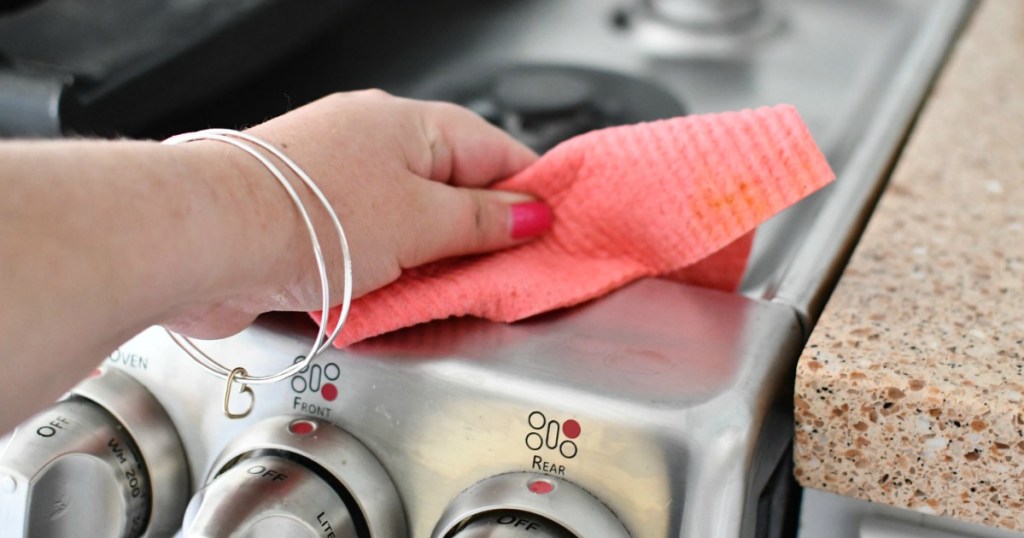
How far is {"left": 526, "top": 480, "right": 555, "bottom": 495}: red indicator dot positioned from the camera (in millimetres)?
342

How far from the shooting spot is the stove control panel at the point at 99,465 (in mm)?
381

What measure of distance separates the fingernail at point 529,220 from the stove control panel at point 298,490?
0.37 feet

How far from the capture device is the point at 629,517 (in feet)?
1.13

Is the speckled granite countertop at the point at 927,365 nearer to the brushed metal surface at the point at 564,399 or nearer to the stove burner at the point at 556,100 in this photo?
the brushed metal surface at the point at 564,399

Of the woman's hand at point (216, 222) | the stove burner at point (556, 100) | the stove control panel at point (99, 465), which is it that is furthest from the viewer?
the stove burner at point (556, 100)

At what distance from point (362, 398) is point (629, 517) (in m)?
0.10

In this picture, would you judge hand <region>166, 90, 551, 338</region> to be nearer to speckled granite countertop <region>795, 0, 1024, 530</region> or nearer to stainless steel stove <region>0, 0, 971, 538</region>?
stainless steel stove <region>0, 0, 971, 538</region>

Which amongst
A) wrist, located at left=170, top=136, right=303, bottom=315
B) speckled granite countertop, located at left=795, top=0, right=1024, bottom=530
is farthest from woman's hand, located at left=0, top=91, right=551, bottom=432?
speckled granite countertop, located at left=795, top=0, right=1024, bottom=530

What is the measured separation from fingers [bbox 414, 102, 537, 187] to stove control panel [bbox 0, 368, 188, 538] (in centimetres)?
15

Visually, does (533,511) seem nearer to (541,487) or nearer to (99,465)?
(541,487)

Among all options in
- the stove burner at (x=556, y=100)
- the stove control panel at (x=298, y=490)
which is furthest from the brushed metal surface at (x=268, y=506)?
the stove burner at (x=556, y=100)

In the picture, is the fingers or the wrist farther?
the fingers

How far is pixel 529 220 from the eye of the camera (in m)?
0.43

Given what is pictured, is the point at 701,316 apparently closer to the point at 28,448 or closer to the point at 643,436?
the point at 643,436
